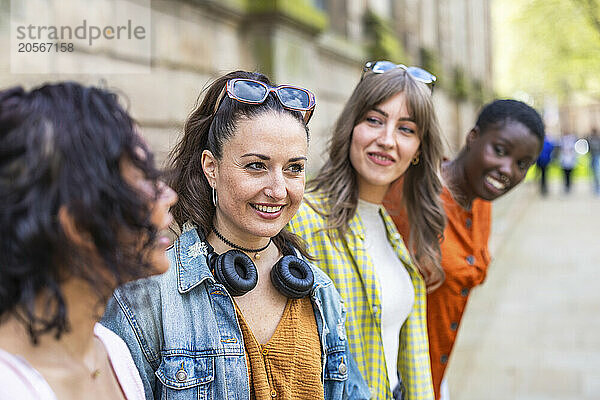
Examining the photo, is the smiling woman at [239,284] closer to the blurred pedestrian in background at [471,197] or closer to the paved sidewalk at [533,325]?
the blurred pedestrian in background at [471,197]

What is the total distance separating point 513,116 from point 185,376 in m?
2.39

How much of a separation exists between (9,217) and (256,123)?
0.93 m

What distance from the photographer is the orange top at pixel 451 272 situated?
10.7 ft

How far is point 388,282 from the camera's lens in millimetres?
2801

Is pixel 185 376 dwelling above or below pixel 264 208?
below

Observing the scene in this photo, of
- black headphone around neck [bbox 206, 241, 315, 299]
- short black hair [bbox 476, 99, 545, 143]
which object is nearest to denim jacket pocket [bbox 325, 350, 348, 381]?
black headphone around neck [bbox 206, 241, 315, 299]

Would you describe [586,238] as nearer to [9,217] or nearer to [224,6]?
[224,6]

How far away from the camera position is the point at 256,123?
2.01m

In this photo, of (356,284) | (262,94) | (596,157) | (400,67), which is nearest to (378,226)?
(356,284)

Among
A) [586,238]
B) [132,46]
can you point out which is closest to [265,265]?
[132,46]

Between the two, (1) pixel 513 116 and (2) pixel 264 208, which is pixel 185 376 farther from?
(1) pixel 513 116

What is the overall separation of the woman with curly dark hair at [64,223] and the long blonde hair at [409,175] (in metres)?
1.43

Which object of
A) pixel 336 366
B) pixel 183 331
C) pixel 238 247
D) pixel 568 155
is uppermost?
pixel 568 155

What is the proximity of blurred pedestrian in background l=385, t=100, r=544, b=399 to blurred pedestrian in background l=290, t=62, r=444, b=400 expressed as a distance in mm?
281
